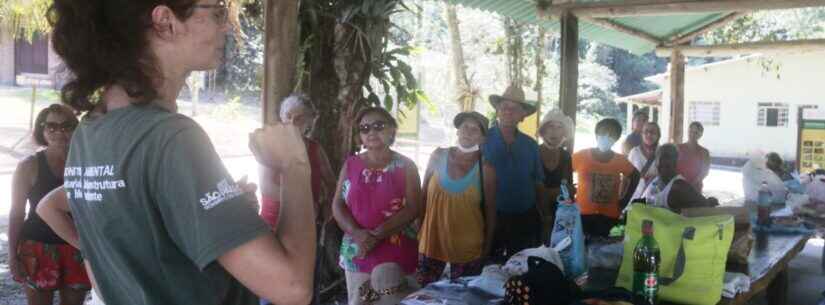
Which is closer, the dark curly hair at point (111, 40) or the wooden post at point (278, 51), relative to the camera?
the dark curly hair at point (111, 40)

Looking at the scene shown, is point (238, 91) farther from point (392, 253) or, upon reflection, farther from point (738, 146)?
point (392, 253)

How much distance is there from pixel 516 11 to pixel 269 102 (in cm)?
381

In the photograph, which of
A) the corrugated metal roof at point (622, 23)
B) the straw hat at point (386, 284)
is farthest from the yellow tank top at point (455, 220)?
the corrugated metal roof at point (622, 23)

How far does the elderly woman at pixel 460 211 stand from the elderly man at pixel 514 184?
15.7 inches

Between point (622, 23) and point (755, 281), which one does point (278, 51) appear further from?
point (622, 23)

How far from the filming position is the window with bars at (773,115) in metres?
21.2

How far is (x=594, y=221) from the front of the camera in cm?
388

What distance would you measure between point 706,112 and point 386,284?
22272mm

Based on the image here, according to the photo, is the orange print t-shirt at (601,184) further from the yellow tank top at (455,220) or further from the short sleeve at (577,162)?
the yellow tank top at (455,220)

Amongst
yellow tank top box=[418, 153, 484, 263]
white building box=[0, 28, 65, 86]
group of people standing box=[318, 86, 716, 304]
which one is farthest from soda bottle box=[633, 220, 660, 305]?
white building box=[0, 28, 65, 86]

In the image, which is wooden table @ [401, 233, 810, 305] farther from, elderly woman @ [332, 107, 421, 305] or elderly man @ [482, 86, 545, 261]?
elderly man @ [482, 86, 545, 261]

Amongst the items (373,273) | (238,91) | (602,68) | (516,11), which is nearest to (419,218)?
(373,273)

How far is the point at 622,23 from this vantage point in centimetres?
838

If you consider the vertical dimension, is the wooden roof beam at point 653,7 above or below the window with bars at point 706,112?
above
